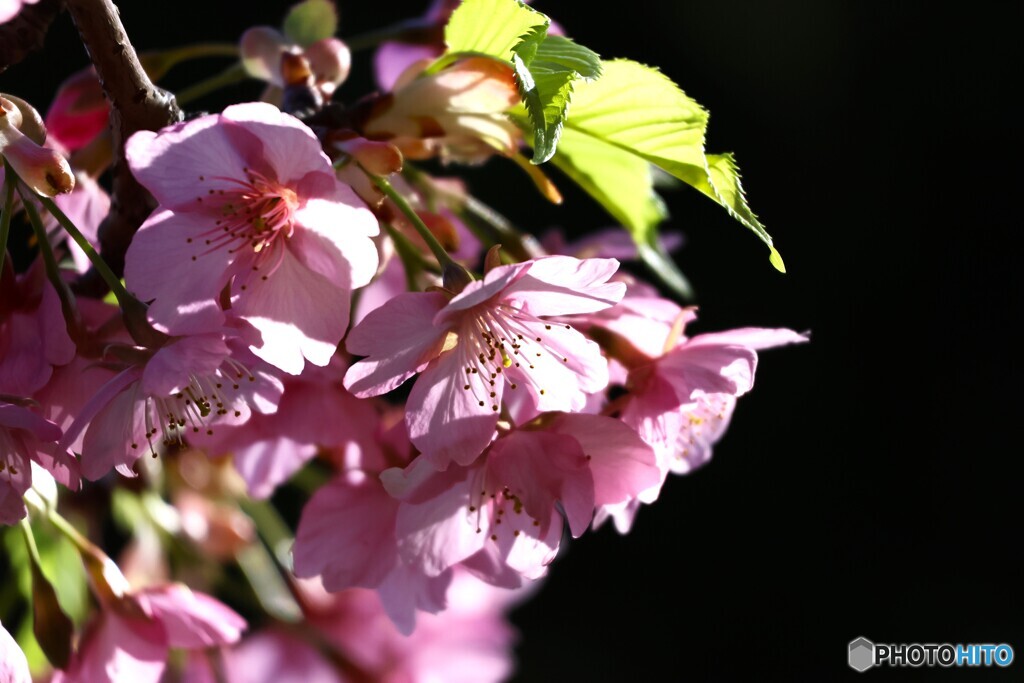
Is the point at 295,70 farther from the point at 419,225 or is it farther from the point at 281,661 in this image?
the point at 281,661

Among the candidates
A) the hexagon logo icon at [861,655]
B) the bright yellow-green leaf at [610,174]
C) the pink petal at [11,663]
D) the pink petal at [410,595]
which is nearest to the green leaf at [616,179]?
the bright yellow-green leaf at [610,174]

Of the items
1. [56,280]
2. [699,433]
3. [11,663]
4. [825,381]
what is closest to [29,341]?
[56,280]

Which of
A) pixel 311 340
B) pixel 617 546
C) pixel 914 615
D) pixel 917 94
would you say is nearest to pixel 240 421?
pixel 311 340

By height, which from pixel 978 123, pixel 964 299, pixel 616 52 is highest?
pixel 616 52

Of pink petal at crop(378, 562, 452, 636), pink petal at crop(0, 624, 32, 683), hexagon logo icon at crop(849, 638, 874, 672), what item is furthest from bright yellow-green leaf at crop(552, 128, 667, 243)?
hexagon logo icon at crop(849, 638, 874, 672)

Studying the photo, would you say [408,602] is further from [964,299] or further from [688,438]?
[964,299]

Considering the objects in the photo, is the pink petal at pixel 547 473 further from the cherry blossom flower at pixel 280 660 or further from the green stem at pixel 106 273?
the cherry blossom flower at pixel 280 660

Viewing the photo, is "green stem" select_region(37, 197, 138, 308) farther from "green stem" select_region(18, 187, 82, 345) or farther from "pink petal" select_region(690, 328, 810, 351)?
"pink petal" select_region(690, 328, 810, 351)
